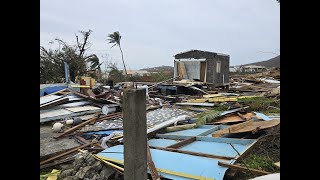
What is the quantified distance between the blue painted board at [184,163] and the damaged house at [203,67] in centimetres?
1672

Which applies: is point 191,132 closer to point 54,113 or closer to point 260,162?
point 260,162

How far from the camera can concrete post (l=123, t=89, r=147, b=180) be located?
3125 mm

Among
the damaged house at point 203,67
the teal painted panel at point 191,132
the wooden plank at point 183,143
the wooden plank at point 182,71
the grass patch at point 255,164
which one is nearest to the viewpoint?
the grass patch at point 255,164

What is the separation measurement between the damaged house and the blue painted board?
54.9 feet

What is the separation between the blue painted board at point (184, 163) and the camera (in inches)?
173

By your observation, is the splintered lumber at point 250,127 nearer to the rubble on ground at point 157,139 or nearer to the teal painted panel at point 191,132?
the rubble on ground at point 157,139

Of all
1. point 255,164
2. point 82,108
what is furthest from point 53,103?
point 255,164

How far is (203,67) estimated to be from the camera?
2169 centimetres

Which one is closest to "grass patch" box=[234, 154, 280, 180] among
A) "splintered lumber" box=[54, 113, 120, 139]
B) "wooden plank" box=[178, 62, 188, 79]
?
"splintered lumber" box=[54, 113, 120, 139]

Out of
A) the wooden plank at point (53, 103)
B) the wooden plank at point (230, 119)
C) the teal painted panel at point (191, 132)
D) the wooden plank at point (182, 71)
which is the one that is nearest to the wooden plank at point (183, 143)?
the teal painted panel at point (191, 132)
